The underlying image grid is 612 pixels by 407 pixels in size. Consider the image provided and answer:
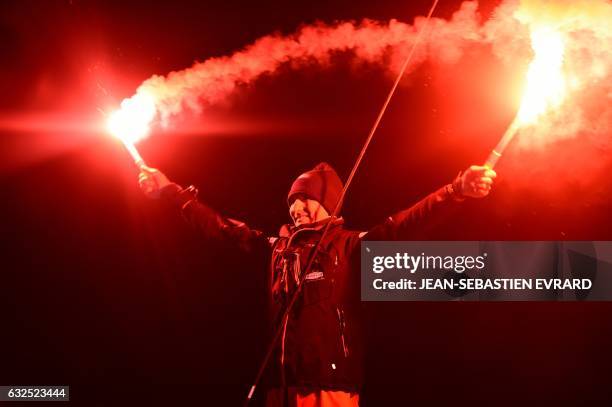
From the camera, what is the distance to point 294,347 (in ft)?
12.4

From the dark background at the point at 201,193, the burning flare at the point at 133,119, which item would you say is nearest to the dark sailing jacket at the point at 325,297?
the dark background at the point at 201,193

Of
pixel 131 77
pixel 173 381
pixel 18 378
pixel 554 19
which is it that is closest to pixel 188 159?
pixel 131 77

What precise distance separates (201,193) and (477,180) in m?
2.25

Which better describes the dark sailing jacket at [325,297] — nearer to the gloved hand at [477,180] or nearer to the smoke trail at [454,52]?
the gloved hand at [477,180]

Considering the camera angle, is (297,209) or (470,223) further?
(470,223)

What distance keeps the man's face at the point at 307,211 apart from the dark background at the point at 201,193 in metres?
0.79

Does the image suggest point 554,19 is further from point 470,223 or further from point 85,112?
point 85,112

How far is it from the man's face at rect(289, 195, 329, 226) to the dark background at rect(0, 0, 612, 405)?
2.61 feet

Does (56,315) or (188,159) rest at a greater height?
(188,159)

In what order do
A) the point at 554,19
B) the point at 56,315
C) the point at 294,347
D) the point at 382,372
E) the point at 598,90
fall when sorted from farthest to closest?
1. the point at 56,315
2. the point at 382,372
3. the point at 598,90
4. the point at 554,19
5. the point at 294,347

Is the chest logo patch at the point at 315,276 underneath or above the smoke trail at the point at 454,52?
underneath

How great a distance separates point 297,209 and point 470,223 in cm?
122

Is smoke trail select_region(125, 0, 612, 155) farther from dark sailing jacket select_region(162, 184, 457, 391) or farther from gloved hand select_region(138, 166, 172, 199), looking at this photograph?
dark sailing jacket select_region(162, 184, 457, 391)

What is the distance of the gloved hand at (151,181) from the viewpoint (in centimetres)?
445
